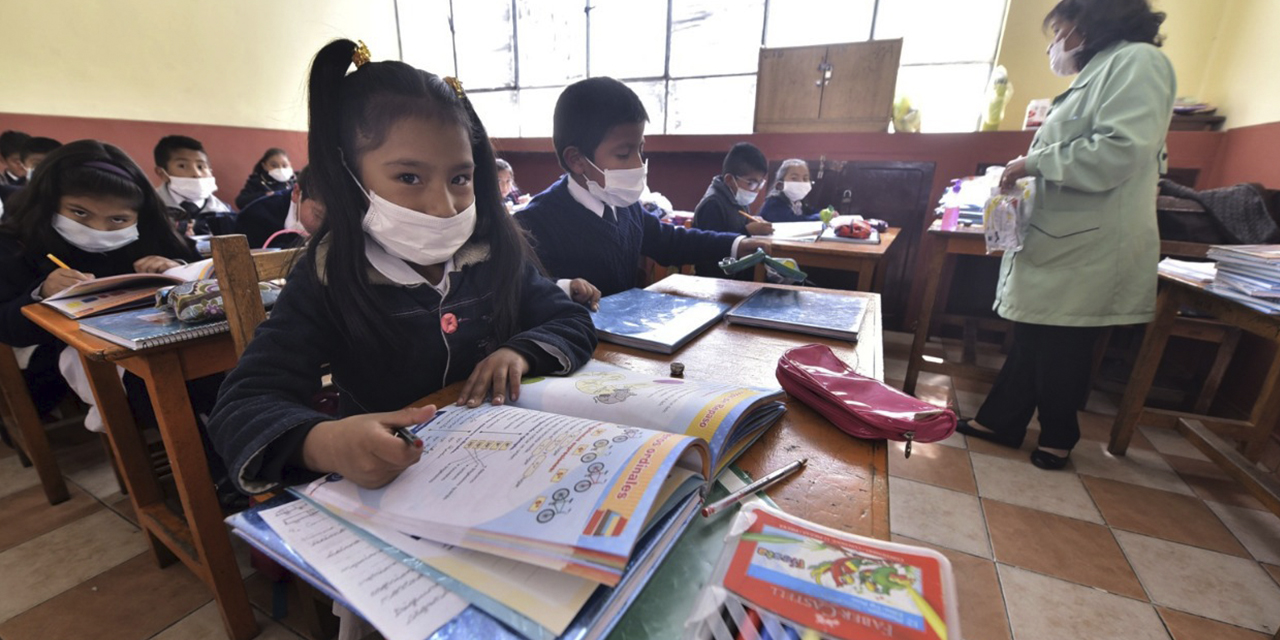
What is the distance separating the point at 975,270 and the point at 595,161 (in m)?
2.95

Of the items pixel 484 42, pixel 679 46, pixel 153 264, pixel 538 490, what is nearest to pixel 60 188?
pixel 153 264

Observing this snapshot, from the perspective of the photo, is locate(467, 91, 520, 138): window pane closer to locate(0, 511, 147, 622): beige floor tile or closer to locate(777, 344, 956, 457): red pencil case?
locate(0, 511, 147, 622): beige floor tile

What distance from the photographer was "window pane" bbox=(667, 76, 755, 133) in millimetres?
4559

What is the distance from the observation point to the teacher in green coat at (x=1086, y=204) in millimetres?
1439

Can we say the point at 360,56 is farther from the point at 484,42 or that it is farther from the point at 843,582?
the point at 484,42

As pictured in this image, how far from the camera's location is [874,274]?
2305mm

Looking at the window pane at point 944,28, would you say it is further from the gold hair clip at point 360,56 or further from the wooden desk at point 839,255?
the gold hair clip at point 360,56

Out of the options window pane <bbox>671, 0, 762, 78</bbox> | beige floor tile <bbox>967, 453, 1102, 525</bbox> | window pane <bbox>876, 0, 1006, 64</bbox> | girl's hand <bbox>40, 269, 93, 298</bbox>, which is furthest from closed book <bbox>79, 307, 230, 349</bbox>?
window pane <bbox>671, 0, 762, 78</bbox>

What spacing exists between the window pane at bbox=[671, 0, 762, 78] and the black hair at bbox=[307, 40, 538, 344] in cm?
429

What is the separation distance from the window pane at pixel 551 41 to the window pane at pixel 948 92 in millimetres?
3158

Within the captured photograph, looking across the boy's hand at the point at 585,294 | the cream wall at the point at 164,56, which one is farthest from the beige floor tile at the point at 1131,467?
the cream wall at the point at 164,56

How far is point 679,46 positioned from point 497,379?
4.88 meters

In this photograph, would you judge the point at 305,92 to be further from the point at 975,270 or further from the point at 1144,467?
the point at 975,270

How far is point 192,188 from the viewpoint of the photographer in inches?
122
